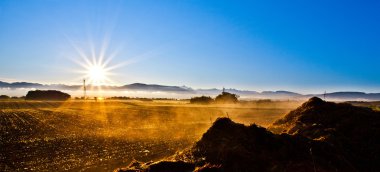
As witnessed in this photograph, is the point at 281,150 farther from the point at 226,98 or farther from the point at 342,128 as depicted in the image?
the point at 226,98

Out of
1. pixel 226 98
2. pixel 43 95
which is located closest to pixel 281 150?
pixel 226 98

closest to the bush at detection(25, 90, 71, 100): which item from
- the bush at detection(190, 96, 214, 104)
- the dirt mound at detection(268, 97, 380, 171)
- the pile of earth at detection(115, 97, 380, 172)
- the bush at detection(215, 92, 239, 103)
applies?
the bush at detection(190, 96, 214, 104)

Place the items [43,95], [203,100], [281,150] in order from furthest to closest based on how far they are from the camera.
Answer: [203,100]
[43,95]
[281,150]

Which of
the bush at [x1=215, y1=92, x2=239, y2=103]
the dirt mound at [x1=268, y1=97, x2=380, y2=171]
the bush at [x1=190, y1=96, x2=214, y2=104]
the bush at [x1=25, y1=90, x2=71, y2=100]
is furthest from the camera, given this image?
the bush at [x1=215, y1=92, x2=239, y2=103]

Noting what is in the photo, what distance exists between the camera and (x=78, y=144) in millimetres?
16203

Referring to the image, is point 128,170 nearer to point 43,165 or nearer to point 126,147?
point 43,165

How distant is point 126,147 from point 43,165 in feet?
15.8

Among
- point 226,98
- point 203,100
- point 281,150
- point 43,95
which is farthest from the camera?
point 226,98

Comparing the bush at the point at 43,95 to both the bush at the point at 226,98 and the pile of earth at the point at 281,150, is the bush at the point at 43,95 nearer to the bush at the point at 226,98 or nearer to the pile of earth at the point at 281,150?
the bush at the point at 226,98

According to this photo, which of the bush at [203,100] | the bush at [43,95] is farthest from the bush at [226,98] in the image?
the bush at [43,95]

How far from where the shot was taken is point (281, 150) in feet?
24.5

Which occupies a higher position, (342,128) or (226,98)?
(226,98)

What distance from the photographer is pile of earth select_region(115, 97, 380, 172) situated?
6926mm

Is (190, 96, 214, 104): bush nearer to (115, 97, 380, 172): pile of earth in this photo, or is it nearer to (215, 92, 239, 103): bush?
(215, 92, 239, 103): bush
